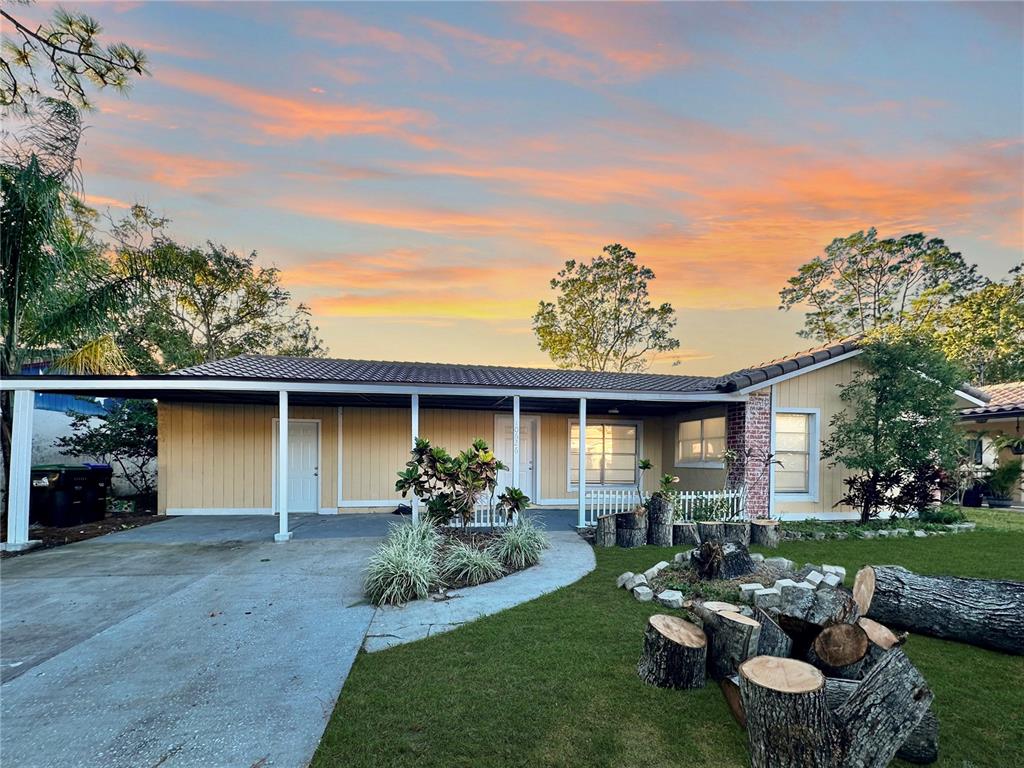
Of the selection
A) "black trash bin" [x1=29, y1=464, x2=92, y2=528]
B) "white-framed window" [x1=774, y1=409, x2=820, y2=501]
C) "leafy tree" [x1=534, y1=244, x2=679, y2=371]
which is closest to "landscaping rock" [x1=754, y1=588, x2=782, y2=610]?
"white-framed window" [x1=774, y1=409, x2=820, y2=501]

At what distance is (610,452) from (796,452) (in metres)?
4.11

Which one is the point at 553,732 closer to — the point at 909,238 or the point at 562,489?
the point at 562,489

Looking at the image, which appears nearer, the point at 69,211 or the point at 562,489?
the point at 69,211

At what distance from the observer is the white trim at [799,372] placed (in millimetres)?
9383

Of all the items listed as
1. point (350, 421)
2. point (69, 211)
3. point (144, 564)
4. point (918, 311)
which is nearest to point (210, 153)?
point (69, 211)

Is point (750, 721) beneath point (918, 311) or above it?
beneath

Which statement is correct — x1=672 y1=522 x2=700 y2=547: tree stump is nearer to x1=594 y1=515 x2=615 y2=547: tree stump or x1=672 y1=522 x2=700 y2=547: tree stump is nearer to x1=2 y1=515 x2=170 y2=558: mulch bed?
x1=594 y1=515 x2=615 y2=547: tree stump

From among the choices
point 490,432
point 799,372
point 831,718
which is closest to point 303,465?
point 490,432

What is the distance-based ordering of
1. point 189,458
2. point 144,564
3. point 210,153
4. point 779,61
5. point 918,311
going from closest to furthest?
point 144,564
point 779,61
point 210,153
point 189,458
point 918,311

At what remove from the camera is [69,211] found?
28.3 feet

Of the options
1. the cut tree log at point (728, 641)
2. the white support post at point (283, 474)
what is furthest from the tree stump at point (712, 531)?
the white support post at point (283, 474)

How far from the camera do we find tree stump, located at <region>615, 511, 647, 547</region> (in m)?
7.68

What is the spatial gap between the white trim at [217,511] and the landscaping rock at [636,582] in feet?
27.0

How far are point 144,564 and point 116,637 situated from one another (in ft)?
9.19
